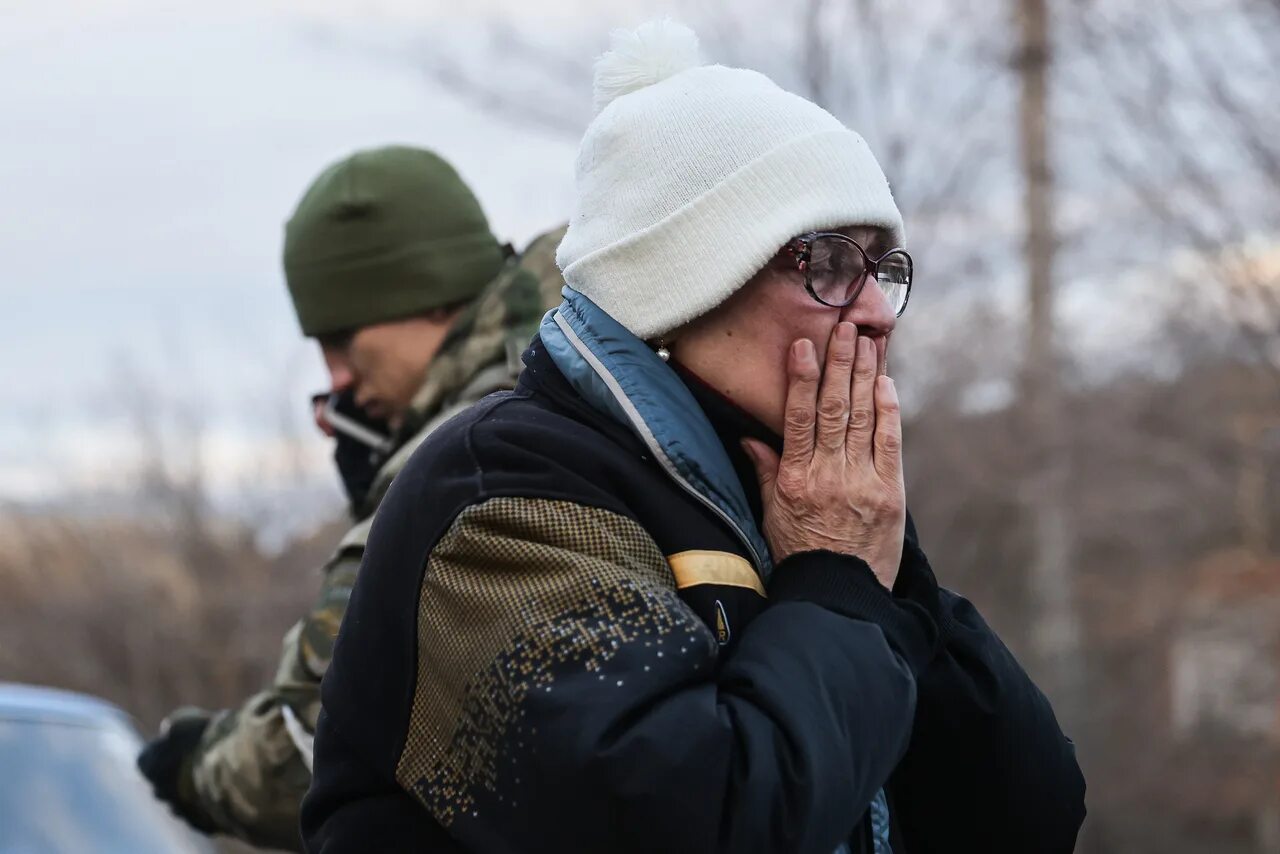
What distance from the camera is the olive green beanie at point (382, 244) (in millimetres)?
3500

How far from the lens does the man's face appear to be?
11.4 ft

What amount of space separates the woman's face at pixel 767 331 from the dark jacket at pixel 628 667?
56 millimetres

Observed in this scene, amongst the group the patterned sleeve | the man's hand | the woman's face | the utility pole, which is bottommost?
the utility pole

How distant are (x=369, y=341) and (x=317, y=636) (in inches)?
30.4

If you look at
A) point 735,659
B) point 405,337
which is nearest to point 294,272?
point 405,337

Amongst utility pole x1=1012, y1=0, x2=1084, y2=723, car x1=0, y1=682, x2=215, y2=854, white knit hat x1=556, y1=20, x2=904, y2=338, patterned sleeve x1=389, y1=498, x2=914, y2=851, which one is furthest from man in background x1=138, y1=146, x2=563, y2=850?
utility pole x1=1012, y1=0, x2=1084, y2=723

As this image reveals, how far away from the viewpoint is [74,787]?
462 centimetres

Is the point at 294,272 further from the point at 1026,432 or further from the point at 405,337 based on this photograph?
the point at 1026,432

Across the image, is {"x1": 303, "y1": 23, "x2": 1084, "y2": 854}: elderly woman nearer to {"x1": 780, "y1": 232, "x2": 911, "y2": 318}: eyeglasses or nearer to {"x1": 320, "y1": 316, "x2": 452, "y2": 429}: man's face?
{"x1": 780, "y1": 232, "x2": 911, "y2": 318}: eyeglasses

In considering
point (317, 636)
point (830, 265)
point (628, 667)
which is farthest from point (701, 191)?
point (317, 636)

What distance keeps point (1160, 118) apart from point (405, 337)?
3.36m

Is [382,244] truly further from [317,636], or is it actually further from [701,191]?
[701,191]

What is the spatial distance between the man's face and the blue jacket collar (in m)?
1.33

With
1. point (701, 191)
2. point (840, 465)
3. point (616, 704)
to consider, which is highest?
point (701, 191)
